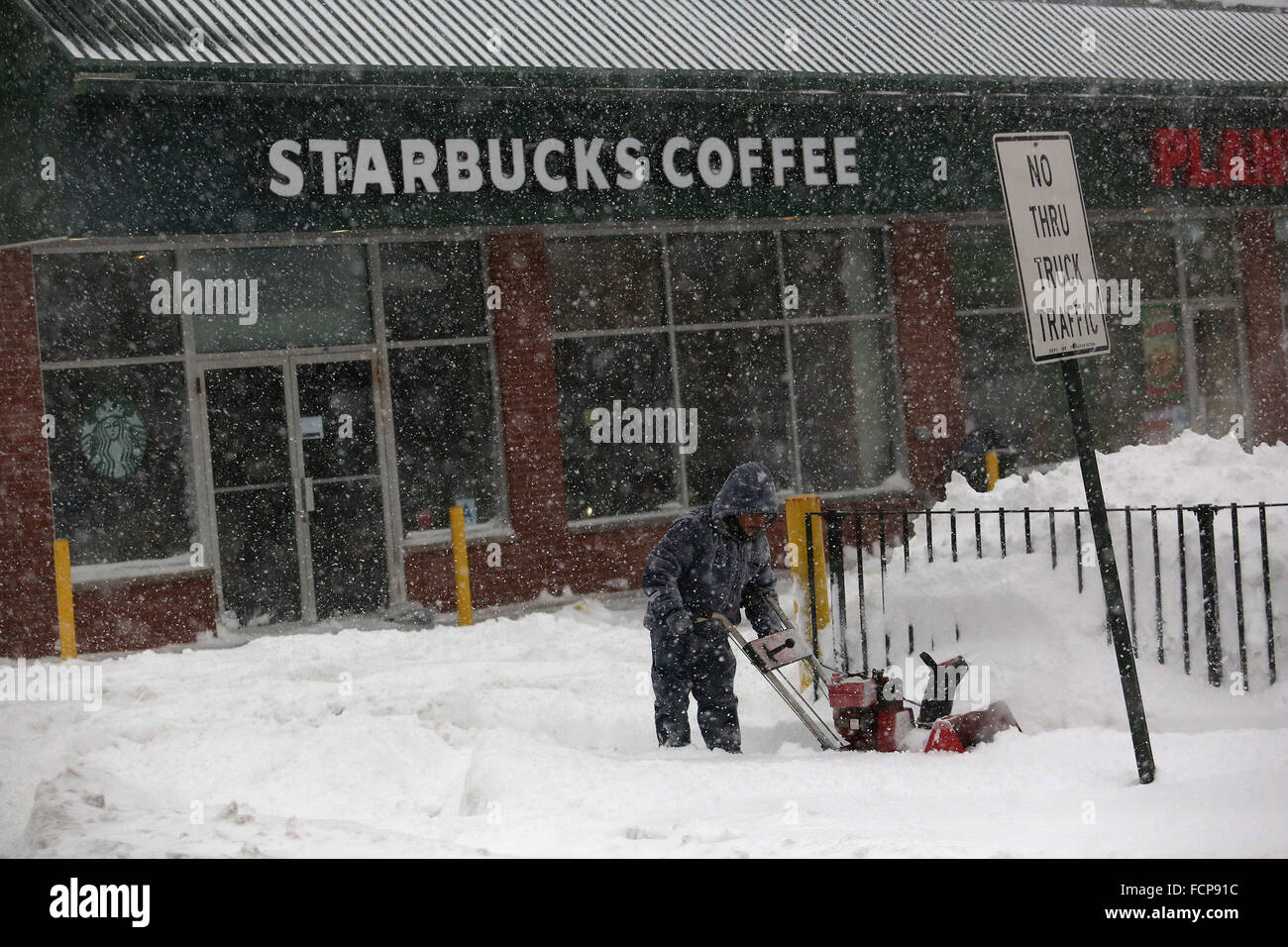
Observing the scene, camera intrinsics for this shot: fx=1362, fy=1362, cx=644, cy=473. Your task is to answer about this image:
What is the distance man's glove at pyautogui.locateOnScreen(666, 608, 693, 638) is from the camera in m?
7.28

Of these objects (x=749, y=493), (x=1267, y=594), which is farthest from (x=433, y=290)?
(x=1267, y=594)

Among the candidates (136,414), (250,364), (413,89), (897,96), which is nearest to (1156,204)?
(897,96)

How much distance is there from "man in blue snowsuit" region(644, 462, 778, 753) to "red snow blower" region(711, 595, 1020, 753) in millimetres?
290

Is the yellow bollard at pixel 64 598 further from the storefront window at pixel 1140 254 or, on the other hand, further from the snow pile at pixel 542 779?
the storefront window at pixel 1140 254

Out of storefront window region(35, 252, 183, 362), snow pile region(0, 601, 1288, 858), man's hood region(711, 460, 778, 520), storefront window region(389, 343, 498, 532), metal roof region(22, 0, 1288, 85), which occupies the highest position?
metal roof region(22, 0, 1288, 85)

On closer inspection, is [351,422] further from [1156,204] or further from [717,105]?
[1156,204]

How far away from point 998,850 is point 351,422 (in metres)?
9.95

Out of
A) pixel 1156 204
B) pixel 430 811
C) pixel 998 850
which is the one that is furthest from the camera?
pixel 1156 204

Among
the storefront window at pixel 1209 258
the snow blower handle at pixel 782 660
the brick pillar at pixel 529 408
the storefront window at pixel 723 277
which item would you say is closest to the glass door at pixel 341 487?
the brick pillar at pixel 529 408

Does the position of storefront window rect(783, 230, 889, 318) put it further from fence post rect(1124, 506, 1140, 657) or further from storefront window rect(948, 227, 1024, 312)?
fence post rect(1124, 506, 1140, 657)

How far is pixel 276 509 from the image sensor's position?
13305 millimetres

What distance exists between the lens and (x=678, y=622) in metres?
7.29

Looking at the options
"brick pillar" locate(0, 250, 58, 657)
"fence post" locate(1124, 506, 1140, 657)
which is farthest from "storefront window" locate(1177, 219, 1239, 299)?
"brick pillar" locate(0, 250, 58, 657)

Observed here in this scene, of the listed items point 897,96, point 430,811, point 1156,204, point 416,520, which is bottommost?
point 430,811
